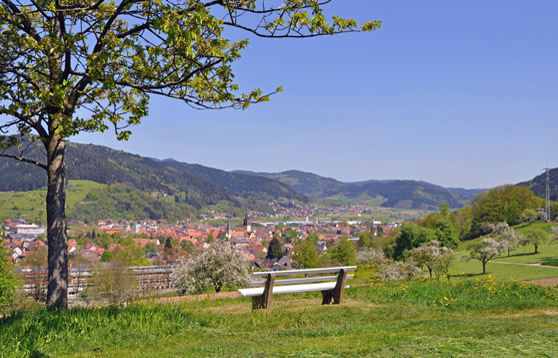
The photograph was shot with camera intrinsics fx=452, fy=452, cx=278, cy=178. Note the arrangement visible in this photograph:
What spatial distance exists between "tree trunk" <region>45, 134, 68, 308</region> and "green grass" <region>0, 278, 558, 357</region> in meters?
0.83

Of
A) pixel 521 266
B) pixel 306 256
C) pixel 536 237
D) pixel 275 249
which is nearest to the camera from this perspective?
pixel 521 266

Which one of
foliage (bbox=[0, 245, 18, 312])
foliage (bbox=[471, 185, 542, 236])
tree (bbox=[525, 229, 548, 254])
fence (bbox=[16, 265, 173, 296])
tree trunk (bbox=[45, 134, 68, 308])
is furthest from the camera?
foliage (bbox=[471, 185, 542, 236])

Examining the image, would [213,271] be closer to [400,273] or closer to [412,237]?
[400,273]

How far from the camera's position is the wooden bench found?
951 cm

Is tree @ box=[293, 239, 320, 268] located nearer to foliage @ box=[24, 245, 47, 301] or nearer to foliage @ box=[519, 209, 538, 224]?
foliage @ box=[24, 245, 47, 301]

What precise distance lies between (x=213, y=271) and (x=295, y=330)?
2213 cm

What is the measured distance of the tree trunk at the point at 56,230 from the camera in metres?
8.45

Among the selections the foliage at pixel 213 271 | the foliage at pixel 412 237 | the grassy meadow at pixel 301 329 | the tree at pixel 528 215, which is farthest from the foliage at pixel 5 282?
the tree at pixel 528 215

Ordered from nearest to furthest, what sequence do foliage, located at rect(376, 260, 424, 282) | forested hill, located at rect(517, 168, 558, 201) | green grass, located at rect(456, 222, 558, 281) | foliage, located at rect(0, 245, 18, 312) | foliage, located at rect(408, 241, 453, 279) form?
foliage, located at rect(376, 260, 424, 282), green grass, located at rect(456, 222, 558, 281), foliage, located at rect(0, 245, 18, 312), foliage, located at rect(408, 241, 453, 279), forested hill, located at rect(517, 168, 558, 201)

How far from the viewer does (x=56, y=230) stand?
27.8 ft

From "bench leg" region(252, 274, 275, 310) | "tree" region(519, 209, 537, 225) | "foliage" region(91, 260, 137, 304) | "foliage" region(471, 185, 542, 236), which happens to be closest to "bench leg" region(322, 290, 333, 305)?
"bench leg" region(252, 274, 275, 310)

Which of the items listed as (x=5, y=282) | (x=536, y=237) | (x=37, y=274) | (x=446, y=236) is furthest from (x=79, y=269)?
(x=536, y=237)

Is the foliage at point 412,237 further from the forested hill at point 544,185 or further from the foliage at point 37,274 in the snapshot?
the forested hill at point 544,185

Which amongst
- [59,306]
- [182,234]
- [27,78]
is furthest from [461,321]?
[182,234]
